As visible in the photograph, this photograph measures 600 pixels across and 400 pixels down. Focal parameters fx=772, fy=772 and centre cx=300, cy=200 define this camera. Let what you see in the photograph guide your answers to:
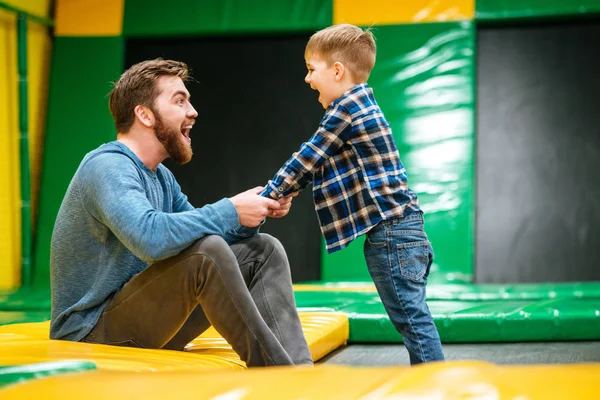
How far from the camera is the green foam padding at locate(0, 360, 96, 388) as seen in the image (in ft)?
4.45

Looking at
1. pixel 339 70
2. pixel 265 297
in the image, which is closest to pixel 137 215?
pixel 265 297

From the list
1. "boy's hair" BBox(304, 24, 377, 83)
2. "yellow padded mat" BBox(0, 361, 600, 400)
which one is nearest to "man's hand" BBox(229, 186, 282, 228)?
"boy's hair" BBox(304, 24, 377, 83)

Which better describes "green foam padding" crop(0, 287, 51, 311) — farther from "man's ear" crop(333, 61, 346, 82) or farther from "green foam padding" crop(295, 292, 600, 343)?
"man's ear" crop(333, 61, 346, 82)

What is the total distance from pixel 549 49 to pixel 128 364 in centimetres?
395

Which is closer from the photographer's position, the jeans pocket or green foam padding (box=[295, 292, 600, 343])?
the jeans pocket

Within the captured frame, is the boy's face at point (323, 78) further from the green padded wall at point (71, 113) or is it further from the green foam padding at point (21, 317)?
the green padded wall at point (71, 113)

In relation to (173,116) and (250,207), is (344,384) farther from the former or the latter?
(173,116)

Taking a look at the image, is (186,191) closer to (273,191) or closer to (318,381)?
(273,191)

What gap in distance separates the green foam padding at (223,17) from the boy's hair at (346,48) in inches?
107

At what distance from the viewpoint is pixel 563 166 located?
4.78m

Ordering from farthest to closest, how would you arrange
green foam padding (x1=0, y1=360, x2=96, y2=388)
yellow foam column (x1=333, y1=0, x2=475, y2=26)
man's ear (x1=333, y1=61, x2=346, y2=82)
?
yellow foam column (x1=333, y1=0, x2=475, y2=26), man's ear (x1=333, y1=61, x2=346, y2=82), green foam padding (x1=0, y1=360, x2=96, y2=388)

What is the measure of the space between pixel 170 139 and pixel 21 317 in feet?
4.39

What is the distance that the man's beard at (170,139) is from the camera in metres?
2.05

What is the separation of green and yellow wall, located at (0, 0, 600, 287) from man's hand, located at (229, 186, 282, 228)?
2.77 m
